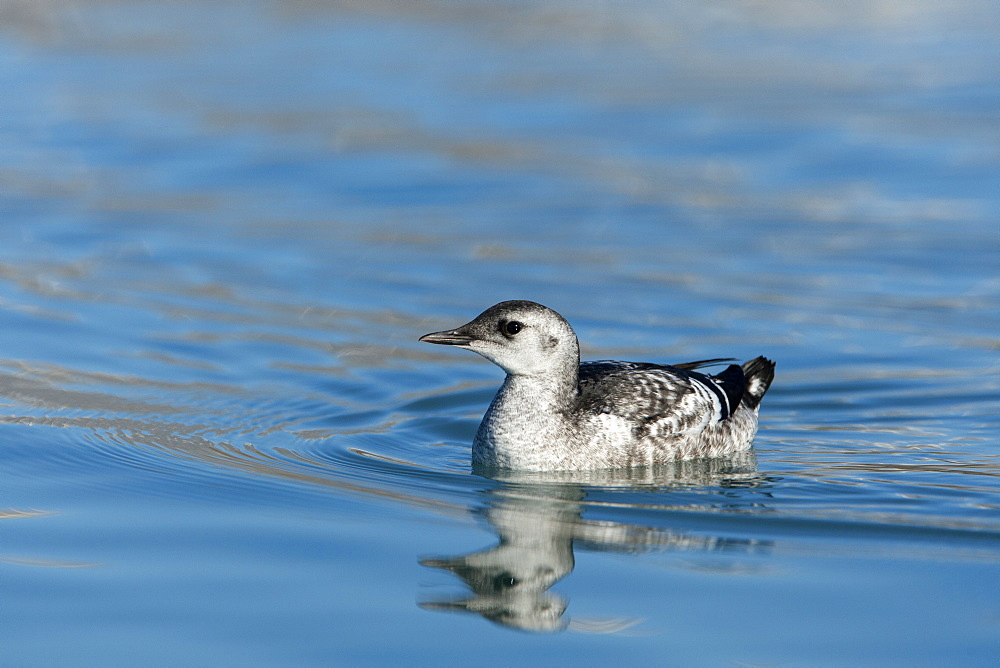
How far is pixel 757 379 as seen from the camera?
10.3 meters

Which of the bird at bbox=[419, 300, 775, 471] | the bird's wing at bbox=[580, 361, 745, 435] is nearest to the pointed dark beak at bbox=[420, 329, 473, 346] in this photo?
the bird at bbox=[419, 300, 775, 471]

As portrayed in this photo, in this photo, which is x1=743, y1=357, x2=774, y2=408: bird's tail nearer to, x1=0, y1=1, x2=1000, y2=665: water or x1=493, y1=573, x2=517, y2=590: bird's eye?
x1=0, y1=1, x2=1000, y2=665: water

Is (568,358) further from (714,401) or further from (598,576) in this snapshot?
(598,576)

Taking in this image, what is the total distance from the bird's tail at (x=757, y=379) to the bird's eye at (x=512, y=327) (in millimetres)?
2084

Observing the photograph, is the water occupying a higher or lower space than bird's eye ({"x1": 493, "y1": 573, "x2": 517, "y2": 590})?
higher

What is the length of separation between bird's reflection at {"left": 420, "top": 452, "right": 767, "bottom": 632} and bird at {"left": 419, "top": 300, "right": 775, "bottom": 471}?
120 millimetres

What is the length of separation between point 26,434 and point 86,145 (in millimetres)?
11469

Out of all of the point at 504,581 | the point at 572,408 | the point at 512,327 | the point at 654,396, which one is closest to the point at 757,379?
the point at 654,396

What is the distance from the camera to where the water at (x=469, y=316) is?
21.5 ft

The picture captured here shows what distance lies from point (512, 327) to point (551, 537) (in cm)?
168

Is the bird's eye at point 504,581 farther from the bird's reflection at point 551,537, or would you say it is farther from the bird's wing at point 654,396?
the bird's wing at point 654,396

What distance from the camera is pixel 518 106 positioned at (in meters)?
22.1

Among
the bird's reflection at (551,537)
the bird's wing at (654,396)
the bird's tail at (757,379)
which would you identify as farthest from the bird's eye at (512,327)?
the bird's tail at (757,379)

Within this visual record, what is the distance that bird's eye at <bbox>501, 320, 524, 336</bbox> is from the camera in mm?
8848
